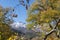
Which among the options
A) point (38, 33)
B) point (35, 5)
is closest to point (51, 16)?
point (35, 5)

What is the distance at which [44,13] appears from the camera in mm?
25031

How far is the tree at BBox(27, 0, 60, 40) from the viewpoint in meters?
24.2

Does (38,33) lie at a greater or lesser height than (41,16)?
lesser

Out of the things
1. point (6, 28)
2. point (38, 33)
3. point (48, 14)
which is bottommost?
point (38, 33)

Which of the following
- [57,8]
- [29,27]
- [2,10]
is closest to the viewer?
[57,8]

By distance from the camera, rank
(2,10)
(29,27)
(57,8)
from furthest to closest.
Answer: (29,27), (2,10), (57,8)

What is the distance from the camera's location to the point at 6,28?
26391 millimetres

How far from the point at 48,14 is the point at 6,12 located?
210 inches

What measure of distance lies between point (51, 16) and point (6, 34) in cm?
596

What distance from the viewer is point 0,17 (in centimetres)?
2622

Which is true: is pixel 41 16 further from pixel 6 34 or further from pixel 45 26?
pixel 6 34

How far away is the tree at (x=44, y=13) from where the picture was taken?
24234mm

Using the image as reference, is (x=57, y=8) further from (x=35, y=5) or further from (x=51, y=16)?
(x=35, y=5)

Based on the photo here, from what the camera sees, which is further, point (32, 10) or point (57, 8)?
point (32, 10)
